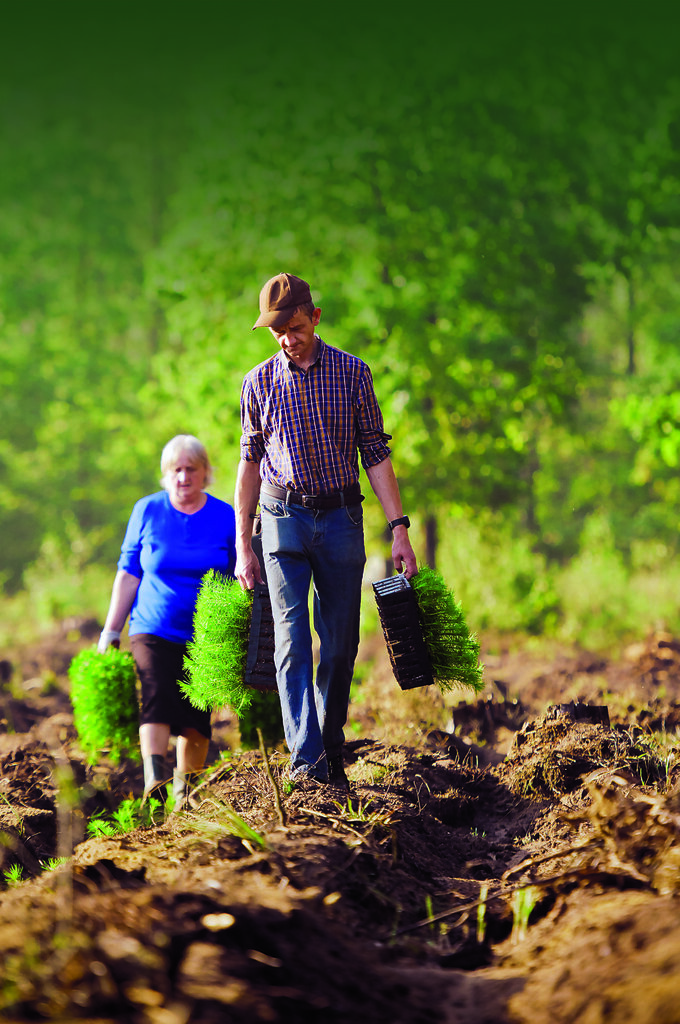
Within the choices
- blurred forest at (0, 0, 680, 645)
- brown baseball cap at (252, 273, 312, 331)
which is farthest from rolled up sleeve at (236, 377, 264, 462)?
blurred forest at (0, 0, 680, 645)

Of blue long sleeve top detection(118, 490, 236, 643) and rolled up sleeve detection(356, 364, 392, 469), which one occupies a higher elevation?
rolled up sleeve detection(356, 364, 392, 469)

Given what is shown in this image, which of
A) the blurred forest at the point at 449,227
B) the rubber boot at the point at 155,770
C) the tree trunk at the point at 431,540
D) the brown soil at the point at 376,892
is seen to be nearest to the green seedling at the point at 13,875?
the brown soil at the point at 376,892

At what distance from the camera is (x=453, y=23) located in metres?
9.69

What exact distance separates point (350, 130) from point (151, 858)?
7.85 metres

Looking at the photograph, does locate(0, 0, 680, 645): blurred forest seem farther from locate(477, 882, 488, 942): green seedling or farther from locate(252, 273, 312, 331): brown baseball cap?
locate(477, 882, 488, 942): green seedling

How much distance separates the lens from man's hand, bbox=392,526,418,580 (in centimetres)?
425

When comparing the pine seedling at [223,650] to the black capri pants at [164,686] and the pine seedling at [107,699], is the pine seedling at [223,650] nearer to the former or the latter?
the black capri pants at [164,686]

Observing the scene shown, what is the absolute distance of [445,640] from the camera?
4211mm

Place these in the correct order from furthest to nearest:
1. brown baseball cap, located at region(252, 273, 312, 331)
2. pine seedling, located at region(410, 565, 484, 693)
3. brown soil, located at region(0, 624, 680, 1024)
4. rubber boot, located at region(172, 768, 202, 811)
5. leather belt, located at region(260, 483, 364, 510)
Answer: rubber boot, located at region(172, 768, 202, 811) < pine seedling, located at region(410, 565, 484, 693) < leather belt, located at region(260, 483, 364, 510) < brown baseball cap, located at region(252, 273, 312, 331) < brown soil, located at region(0, 624, 680, 1024)

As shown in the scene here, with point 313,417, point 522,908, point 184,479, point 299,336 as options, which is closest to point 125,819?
point 184,479

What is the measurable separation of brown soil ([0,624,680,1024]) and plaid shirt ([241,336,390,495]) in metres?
1.27

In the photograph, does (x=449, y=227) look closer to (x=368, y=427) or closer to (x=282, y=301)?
(x=368, y=427)

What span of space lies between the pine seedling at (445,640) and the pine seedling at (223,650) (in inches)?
31.6

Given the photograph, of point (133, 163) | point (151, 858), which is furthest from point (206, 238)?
point (133, 163)
